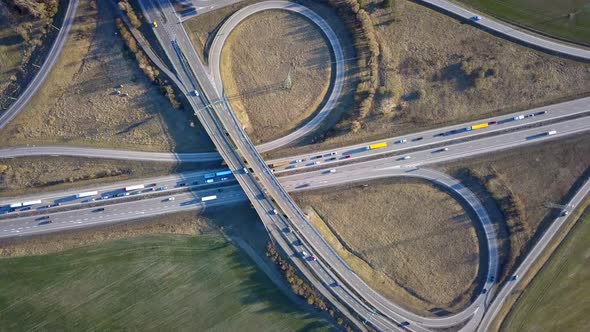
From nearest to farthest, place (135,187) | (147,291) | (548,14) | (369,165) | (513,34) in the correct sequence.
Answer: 1. (147,291)
2. (513,34)
3. (548,14)
4. (369,165)
5. (135,187)

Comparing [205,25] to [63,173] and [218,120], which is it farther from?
[63,173]

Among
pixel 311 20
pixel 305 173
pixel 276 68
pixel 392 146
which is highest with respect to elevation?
pixel 311 20

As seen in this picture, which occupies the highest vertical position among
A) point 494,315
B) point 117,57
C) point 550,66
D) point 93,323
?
point 117,57

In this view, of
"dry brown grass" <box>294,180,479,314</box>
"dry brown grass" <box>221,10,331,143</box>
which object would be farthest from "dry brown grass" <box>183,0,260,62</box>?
"dry brown grass" <box>294,180,479,314</box>

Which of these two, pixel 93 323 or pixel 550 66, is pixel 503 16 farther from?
pixel 93 323

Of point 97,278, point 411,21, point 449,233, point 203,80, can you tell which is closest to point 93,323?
point 97,278

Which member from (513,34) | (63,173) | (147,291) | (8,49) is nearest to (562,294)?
(513,34)

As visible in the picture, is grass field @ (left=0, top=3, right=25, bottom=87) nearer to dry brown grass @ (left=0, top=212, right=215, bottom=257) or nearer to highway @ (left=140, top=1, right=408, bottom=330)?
highway @ (left=140, top=1, right=408, bottom=330)
